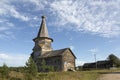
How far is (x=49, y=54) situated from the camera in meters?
57.7

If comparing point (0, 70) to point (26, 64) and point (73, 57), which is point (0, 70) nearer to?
point (26, 64)

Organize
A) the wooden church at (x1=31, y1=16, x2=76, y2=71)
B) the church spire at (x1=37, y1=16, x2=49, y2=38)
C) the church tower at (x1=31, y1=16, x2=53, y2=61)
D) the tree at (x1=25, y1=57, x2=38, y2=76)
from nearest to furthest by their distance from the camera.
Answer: the tree at (x1=25, y1=57, x2=38, y2=76) < the wooden church at (x1=31, y1=16, x2=76, y2=71) < the church tower at (x1=31, y1=16, x2=53, y2=61) < the church spire at (x1=37, y1=16, x2=49, y2=38)

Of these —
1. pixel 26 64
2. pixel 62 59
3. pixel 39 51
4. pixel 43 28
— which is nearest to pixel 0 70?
pixel 26 64

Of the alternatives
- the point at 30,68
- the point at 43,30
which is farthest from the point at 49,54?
the point at 30,68

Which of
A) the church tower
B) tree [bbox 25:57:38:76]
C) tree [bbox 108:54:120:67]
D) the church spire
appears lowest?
tree [bbox 25:57:38:76]

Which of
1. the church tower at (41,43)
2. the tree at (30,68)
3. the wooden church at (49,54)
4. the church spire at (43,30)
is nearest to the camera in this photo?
the tree at (30,68)

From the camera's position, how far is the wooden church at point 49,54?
2126 inches

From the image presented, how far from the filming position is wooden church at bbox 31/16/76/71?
177 feet

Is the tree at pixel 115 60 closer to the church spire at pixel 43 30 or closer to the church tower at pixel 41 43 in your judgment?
the church tower at pixel 41 43

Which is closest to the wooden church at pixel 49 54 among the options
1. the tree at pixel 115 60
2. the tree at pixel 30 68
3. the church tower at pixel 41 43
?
the church tower at pixel 41 43

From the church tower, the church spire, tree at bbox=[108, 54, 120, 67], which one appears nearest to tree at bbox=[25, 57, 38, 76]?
the church tower

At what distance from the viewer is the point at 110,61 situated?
7081 cm

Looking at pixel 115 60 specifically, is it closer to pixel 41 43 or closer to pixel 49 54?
pixel 49 54

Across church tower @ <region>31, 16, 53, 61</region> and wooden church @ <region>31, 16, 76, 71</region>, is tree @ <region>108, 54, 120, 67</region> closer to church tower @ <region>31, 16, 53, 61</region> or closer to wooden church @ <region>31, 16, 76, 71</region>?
wooden church @ <region>31, 16, 76, 71</region>
